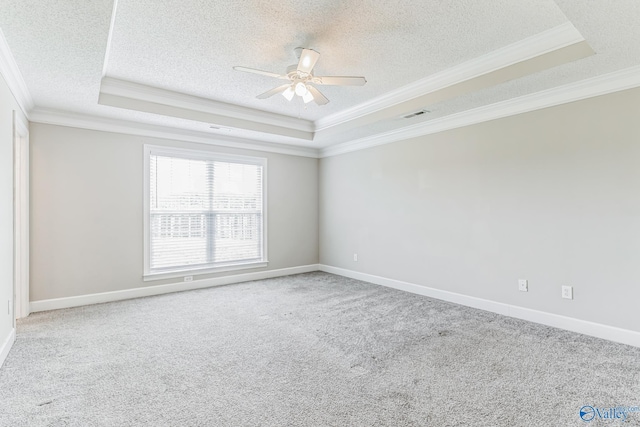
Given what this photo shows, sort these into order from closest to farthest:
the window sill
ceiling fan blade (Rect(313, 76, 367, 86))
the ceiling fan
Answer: the ceiling fan → ceiling fan blade (Rect(313, 76, 367, 86)) → the window sill

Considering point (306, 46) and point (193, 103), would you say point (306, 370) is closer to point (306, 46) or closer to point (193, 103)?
point (306, 46)

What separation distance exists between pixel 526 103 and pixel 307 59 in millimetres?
2448

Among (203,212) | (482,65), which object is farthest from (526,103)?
(203,212)

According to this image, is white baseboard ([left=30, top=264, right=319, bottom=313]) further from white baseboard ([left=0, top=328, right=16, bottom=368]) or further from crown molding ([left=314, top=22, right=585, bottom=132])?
crown molding ([left=314, top=22, right=585, bottom=132])

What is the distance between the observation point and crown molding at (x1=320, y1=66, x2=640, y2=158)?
9.54 ft

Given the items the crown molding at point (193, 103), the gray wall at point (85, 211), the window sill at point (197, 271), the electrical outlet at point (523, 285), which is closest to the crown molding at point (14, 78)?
the gray wall at point (85, 211)

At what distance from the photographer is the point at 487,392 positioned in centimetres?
214

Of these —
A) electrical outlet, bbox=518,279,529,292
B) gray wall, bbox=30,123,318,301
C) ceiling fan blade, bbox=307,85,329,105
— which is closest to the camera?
ceiling fan blade, bbox=307,85,329,105

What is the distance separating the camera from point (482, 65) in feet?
10.3

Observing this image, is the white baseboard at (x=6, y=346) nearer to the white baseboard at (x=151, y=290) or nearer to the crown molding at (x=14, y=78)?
the white baseboard at (x=151, y=290)

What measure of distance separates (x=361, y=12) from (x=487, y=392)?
9.01ft

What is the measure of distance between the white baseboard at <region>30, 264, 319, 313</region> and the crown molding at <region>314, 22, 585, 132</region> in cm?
303

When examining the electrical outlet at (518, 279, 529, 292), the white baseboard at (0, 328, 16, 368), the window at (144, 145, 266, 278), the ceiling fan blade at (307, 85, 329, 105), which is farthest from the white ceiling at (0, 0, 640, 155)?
the white baseboard at (0, 328, 16, 368)

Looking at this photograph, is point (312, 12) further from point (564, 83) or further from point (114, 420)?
point (114, 420)
